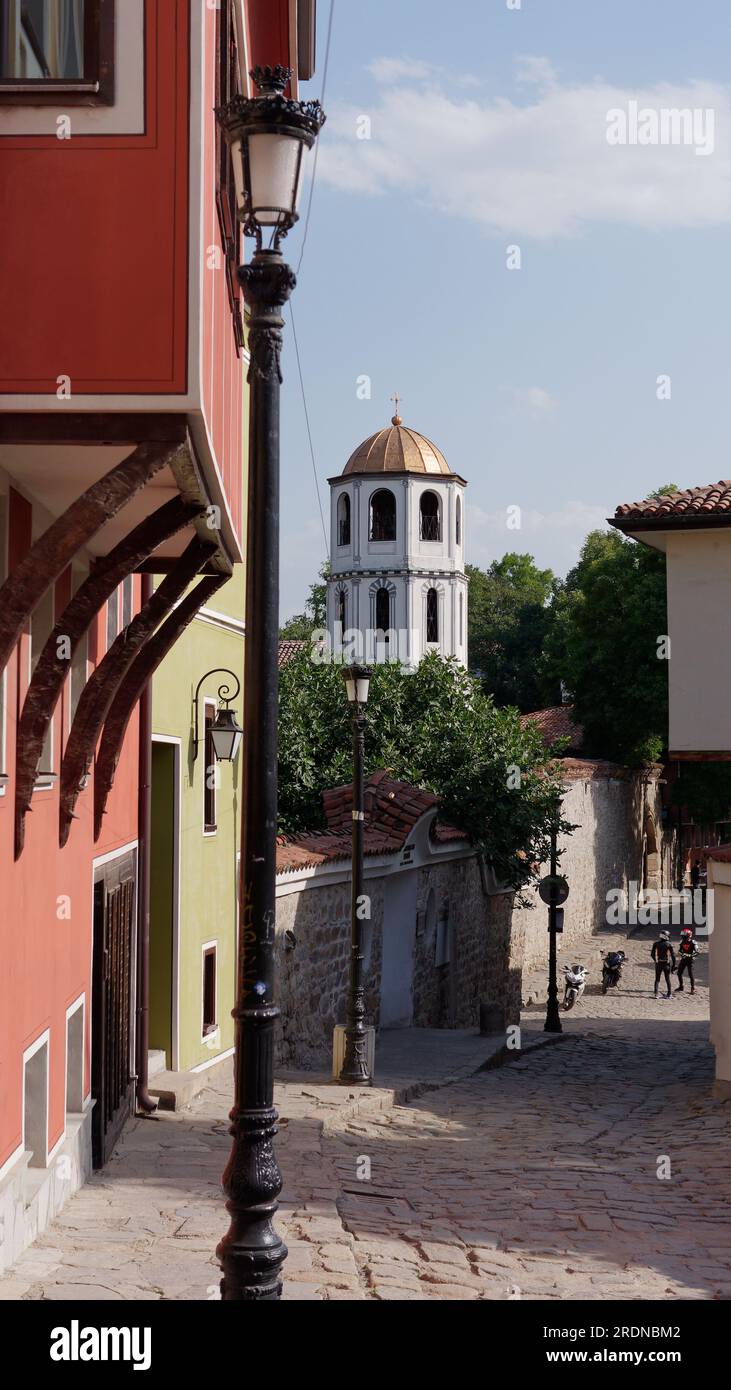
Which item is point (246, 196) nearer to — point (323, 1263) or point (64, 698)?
point (64, 698)

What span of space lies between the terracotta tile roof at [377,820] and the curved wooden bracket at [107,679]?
9181 mm

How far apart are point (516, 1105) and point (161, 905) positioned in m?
4.35

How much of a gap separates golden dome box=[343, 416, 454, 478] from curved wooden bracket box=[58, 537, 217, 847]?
178 feet

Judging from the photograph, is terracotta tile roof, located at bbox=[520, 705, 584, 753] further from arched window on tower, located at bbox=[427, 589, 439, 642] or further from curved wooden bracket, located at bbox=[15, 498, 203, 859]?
curved wooden bracket, located at bbox=[15, 498, 203, 859]

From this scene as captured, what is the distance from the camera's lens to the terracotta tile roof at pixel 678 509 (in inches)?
714

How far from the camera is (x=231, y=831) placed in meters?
15.7

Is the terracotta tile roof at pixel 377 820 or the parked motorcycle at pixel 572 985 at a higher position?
the terracotta tile roof at pixel 377 820

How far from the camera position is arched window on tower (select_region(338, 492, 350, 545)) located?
207ft

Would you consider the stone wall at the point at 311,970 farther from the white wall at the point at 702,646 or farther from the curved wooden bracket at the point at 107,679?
the curved wooden bracket at the point at 107,679

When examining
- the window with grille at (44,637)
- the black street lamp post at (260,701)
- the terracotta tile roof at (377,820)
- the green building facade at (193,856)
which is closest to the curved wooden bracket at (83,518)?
the black street lamp post at (260,701)

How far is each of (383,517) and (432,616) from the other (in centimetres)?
497

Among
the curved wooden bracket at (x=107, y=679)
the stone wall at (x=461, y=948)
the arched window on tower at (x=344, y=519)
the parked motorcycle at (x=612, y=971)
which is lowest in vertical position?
the parked motorcycle at (x=612, y=971)

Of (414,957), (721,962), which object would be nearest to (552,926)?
(414,957)
